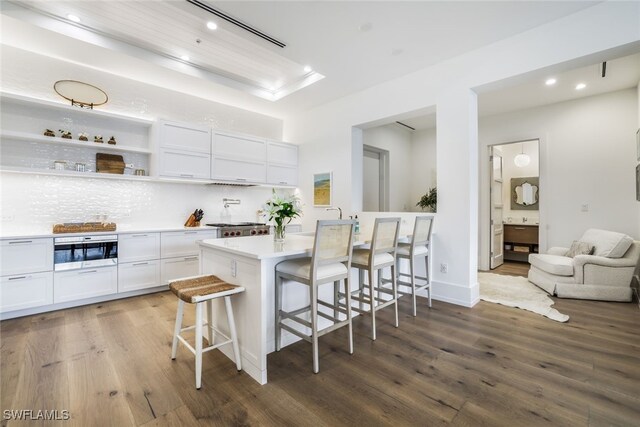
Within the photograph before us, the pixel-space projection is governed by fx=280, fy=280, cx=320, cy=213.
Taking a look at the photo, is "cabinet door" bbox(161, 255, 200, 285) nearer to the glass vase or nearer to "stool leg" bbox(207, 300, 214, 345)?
"stool leg" bbox(207, 300, 214, 345)

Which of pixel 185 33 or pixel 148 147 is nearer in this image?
pixel 185 33

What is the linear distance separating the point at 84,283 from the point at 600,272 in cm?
619

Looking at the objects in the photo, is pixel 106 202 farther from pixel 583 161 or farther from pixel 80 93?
pixel 583 161

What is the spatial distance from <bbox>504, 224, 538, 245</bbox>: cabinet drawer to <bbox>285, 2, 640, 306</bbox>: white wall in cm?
332

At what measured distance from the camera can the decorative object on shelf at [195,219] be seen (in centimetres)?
434

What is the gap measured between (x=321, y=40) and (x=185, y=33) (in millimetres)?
1478

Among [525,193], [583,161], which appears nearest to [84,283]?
[583,161]

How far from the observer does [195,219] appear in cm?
437

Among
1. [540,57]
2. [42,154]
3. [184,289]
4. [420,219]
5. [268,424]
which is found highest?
[540,57]

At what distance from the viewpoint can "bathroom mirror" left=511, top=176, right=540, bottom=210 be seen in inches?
246

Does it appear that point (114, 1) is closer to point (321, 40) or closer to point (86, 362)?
point (321, 40)

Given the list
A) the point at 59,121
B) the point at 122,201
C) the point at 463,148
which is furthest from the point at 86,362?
the point at 463,148

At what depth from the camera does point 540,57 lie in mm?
2744

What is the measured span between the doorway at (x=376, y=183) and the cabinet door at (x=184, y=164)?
3.14m
